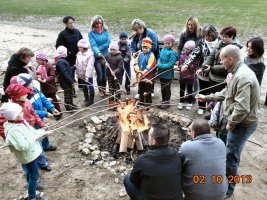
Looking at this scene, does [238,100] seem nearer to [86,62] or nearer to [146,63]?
[146,63]

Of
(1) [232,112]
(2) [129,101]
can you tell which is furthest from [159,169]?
(2) [129,101]

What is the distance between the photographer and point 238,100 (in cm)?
436

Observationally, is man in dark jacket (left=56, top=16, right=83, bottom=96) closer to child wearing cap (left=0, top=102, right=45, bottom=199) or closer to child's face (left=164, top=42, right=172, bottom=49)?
child's face (left=164, top=42, right=172, bottom=49)

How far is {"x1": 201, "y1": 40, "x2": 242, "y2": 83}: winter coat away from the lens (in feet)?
20.8

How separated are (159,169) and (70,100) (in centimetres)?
462

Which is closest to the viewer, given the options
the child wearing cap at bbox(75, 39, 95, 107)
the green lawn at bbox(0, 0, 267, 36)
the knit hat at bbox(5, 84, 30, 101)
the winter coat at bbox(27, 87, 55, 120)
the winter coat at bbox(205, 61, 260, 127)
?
the winter coat at bbox(205, 61, 260, 127)

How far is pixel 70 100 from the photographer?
25.6ft

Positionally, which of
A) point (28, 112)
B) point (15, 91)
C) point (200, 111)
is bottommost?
point (200, 111)

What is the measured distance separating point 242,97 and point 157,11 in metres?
16.7

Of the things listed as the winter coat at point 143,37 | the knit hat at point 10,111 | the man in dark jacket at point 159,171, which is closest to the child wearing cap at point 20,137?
the knit hat at point 10,111

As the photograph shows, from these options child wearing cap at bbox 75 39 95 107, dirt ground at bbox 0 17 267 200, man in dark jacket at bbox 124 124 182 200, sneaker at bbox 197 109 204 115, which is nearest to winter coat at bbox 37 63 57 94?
child wearing cap at bbox 75 39 95 107

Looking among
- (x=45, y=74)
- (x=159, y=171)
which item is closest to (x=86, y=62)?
(x=45, y=74)

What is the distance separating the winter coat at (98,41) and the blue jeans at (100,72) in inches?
9.2

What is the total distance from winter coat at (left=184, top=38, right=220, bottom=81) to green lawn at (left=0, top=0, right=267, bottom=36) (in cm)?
853
